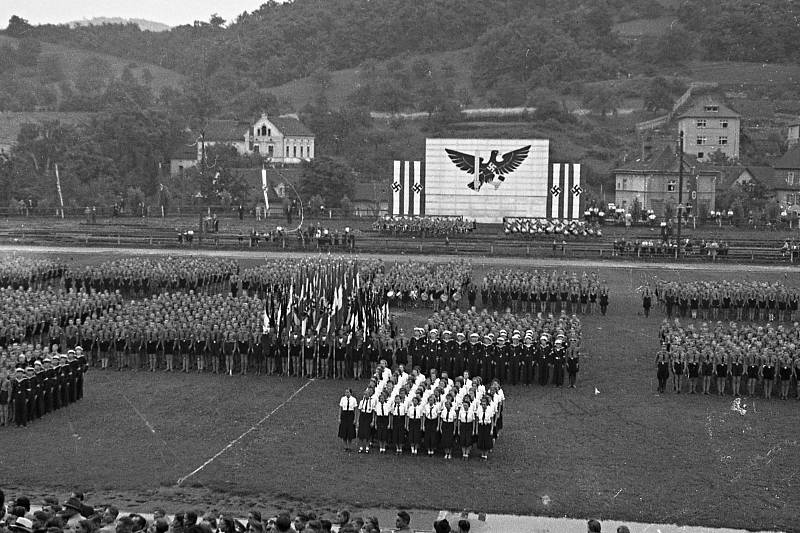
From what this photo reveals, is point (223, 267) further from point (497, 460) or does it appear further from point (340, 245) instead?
point (497, 460)

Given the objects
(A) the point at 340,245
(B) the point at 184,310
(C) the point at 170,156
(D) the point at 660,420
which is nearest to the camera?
(D) the point at 660,420

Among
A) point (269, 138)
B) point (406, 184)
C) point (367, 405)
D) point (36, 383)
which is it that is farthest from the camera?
point (269, 138)

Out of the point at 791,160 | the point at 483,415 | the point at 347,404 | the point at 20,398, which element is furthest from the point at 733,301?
the point at 791,160

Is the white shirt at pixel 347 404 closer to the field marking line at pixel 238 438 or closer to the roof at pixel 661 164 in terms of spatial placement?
the field marking line at pixel 238 438

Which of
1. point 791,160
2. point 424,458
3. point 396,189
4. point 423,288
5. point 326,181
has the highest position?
point 791,160

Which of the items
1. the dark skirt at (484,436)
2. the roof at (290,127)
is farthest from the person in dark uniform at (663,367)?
the roof at (290,127)

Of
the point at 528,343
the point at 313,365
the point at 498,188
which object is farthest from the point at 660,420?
the point at 498,188

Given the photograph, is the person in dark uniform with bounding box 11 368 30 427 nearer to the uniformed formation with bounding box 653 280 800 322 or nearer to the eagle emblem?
the uniformed formation with bounding box 653 280 800 322

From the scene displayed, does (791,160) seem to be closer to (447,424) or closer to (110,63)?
(447,424)
